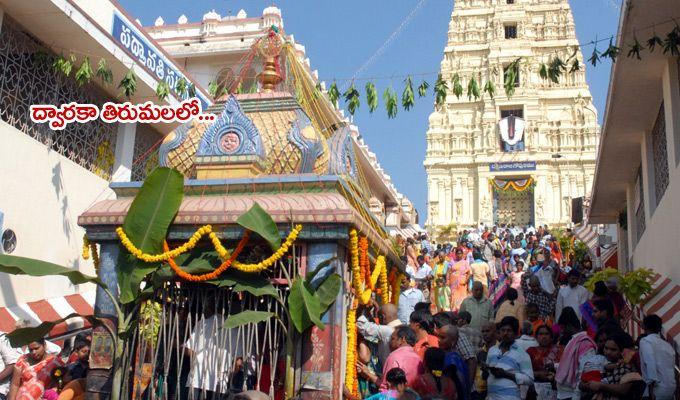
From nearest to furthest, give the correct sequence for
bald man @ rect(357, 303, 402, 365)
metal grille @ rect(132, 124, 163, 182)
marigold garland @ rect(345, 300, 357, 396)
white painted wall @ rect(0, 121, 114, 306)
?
marigold garland @ rect(345, 300, 357, 396)
bald man @ rect(357, 303, 402, 365)
white painted wall @ rect(0, 121, 114, 306)
metal grille @ rect(132, 124, 163, 182)

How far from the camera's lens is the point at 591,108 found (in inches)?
1945

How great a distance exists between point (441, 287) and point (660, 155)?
517cm

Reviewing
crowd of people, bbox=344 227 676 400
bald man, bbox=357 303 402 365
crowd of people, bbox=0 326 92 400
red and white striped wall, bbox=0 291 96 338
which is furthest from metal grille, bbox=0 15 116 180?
bald man, bbox=357 303 402 365

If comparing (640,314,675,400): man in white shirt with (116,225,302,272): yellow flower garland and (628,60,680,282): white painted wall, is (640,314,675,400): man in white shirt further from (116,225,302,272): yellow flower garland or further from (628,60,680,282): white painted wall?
(628,60,680,282): white painted wall

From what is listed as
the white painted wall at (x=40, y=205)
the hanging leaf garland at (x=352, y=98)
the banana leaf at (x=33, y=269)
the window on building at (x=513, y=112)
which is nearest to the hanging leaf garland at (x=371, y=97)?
the hanging leaf garland at (x=352, y=98)

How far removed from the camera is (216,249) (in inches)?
256

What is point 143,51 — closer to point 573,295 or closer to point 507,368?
point 573,295

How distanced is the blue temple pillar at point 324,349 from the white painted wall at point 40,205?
7389 millimetres

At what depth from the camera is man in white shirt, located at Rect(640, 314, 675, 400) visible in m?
6.16

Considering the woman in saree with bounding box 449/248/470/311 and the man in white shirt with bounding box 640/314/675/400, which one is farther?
the woman in saree with bounding box 449/248/470/311

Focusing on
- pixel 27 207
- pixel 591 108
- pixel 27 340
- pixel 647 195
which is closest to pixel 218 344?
pixel 27 340

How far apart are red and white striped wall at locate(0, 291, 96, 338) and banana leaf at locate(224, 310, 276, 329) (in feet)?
16.6

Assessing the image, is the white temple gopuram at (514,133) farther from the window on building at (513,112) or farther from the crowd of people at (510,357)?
the crowd of people at (510,357)

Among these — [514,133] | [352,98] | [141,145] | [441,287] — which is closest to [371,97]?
[352,98]
